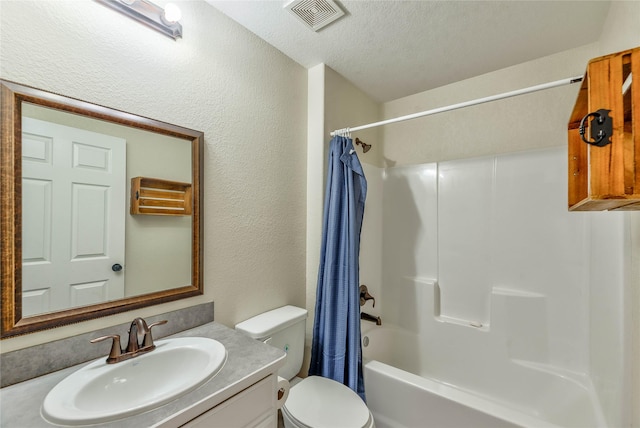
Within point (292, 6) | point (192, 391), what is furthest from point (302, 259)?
point (292, 6)

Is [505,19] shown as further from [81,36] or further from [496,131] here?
[81,36]

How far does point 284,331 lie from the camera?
1.55 m

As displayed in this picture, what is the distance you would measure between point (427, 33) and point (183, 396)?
204 centimetres

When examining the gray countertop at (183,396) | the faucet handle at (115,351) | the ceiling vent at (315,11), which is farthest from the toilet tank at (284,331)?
the ceiling vent at (315,11)

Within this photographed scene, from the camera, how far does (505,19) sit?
59.1 inches

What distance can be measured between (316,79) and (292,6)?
0.57 m

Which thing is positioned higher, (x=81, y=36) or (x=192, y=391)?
(x=81, y=36)

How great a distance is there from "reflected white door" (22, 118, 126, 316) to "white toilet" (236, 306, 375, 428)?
2.32 feet

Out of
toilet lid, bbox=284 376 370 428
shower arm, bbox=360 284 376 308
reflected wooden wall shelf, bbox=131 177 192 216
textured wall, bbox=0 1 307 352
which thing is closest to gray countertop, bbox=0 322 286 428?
textured wall, bbox=0 1 307 352

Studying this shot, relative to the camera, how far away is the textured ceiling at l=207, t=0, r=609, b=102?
1.42 metres

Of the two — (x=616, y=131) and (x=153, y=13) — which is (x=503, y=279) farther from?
(x=153, y=13)

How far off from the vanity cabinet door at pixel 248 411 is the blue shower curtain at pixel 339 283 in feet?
2.13

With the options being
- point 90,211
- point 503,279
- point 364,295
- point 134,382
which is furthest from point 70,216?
point 503,279

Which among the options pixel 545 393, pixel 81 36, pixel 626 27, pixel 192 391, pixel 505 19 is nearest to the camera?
pixel 192 391
